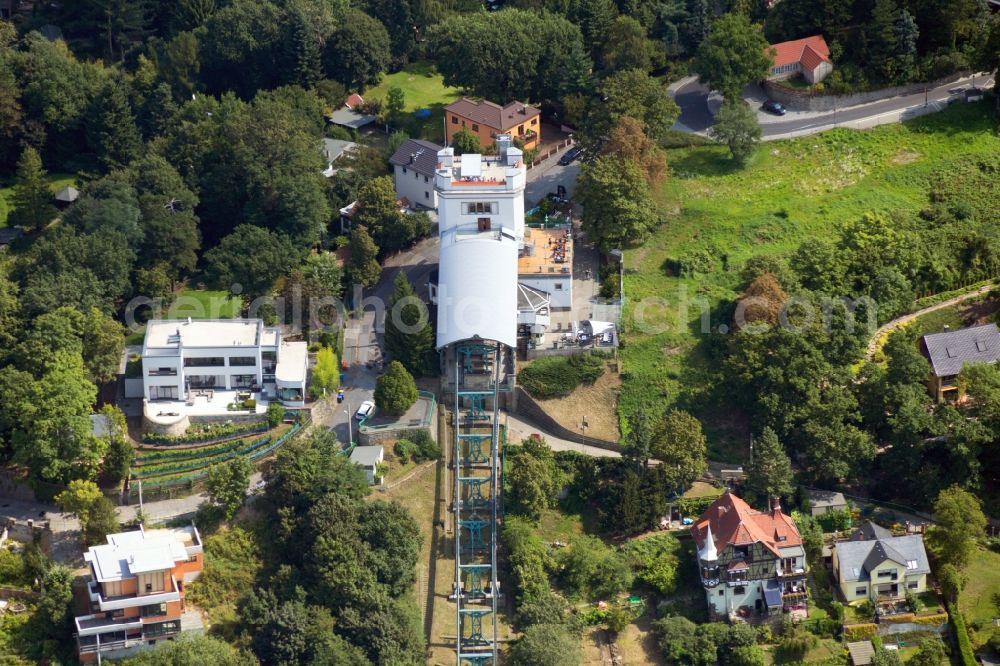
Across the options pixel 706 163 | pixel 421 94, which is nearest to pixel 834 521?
pixel 706 163

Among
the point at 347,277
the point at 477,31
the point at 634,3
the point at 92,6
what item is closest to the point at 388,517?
the point at 347,277

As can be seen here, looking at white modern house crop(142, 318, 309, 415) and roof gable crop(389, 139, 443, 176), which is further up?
roof gable crop(389, 139, 443, 176)

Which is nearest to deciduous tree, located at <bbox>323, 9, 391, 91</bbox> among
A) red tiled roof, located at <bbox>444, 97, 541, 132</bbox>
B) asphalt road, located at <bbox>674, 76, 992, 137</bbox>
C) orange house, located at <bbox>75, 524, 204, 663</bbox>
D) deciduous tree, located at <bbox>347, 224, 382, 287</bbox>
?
red tiled roof, located at <bbox>444, 97, 541, 132</bbox>

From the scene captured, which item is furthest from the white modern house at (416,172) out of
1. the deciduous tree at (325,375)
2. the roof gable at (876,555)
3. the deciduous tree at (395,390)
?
the roof gable at (876,555)

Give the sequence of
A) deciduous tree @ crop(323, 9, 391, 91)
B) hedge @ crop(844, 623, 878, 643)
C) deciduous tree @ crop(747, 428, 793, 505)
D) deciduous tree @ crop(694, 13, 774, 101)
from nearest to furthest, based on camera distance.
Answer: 1. hedge @ crop(844, 623, 878, 643)
2. deciduous tree @ crop(747, 428, 793, 505)
3. deciduous tree @ crop(694, 13, 774, 101)
4. deciduous tree @ crop(323, 9, 391, 91)

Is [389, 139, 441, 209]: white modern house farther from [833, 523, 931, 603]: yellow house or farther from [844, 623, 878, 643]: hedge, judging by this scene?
[844, 623, 878, 643]: hedge

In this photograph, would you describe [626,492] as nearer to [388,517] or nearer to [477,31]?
[388,517]
